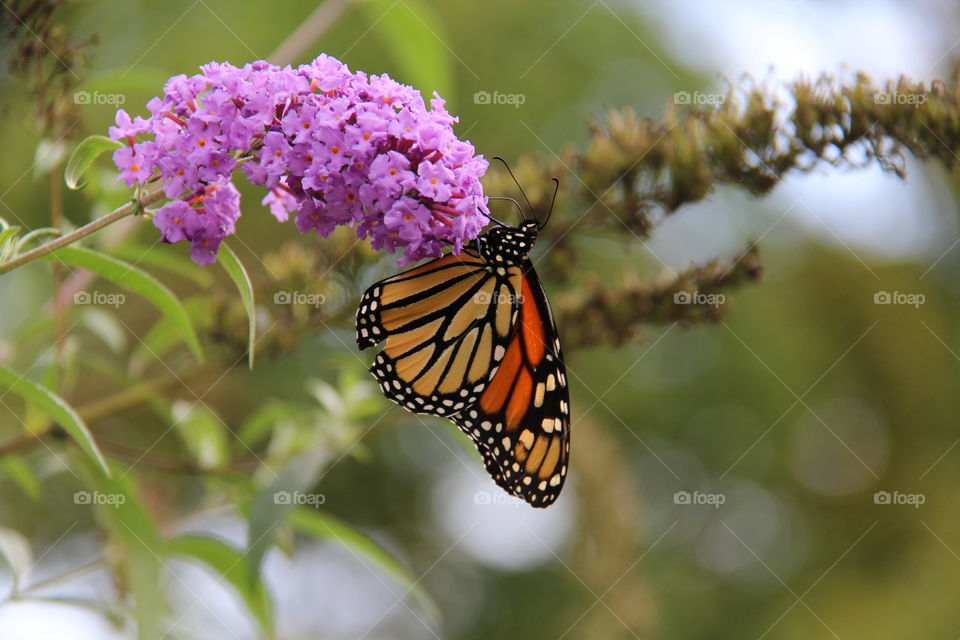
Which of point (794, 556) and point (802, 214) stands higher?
point (802, 214)

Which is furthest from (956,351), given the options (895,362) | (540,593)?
A: (540,593)

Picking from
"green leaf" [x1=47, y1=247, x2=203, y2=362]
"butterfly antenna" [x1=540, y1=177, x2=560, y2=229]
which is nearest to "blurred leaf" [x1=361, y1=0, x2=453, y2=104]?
"butterfly antenna" [x1=540, y1=177, x2=560, y2=229]

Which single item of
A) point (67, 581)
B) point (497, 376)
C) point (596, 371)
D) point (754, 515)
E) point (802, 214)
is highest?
point (802, 214)

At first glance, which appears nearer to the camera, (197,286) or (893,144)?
(893,144)

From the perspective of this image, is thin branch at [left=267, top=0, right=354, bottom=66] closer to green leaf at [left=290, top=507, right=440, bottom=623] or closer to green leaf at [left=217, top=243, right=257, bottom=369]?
green leaf at [left=217, top=243, right=257, bottom=369]

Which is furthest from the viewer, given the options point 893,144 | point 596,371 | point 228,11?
point 596,371

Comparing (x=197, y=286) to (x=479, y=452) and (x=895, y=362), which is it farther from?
(x=895, y=362)

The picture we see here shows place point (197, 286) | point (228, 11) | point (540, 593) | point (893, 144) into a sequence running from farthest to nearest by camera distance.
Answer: point (540, 593) < point (197, 286) < point (228, 11) < point (893, 144)
